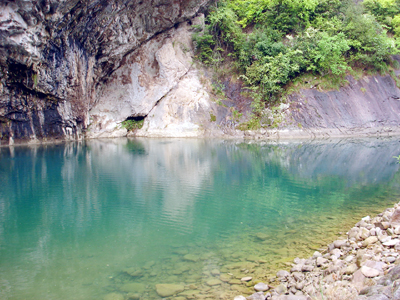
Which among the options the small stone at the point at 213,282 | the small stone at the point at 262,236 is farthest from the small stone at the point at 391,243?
the small stone at the point at 213,282

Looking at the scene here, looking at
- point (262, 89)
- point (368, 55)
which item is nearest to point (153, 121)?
point (262, 89)

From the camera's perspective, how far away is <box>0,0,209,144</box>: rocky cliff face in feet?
71.6

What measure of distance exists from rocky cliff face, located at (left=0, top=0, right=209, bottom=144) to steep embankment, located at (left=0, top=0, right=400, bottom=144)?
0.30ft

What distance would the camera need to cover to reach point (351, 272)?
5.23 metres

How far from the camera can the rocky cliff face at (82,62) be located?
21828 mm

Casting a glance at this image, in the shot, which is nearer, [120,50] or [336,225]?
[336,225]

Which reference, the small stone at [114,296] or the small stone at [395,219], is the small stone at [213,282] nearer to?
the small stone at [114,296]

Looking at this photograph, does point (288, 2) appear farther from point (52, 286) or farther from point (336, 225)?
point (52, 286)

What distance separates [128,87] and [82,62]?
6768 millimetres

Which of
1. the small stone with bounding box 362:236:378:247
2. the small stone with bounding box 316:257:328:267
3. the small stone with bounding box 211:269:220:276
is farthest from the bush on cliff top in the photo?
the small stone with bounding box 211:269:220:276

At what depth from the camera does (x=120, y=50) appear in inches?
1282

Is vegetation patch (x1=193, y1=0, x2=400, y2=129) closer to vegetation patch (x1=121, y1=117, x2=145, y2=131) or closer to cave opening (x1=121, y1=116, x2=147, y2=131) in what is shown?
cave opening (x1=121, y1=116, x2=147, y2=131)

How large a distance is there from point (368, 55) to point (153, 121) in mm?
24849

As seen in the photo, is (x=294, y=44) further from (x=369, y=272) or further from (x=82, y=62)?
(x=369, y=272)
